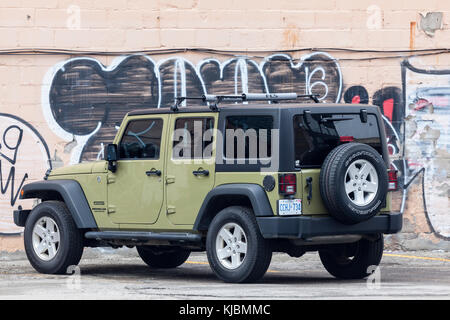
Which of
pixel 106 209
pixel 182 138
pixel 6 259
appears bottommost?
pixel 6 259

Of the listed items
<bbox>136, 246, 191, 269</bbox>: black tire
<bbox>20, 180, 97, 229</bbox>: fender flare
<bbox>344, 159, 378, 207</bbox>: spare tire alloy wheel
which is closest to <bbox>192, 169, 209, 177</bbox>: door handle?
<bbox>344, 159, 378, 207</bbox>: spare tire alloy wheel

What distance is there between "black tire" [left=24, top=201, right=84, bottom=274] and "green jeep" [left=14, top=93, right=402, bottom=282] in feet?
0.04

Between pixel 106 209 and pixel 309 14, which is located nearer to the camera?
pixel 106 209

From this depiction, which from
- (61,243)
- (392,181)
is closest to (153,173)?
(61,243)

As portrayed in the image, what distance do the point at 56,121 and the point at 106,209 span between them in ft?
11.0

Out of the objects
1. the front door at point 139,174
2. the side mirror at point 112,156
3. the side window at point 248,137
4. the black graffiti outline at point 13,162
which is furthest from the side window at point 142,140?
the black graffiti outline at point 13,162

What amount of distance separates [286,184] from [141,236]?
1.96m

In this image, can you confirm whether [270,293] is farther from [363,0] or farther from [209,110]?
[363,0]

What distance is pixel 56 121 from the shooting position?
14203mm

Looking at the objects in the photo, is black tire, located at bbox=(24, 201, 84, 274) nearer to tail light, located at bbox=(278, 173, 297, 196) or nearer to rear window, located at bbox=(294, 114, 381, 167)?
tail light, located at bbox=(278, 173, 297, 196)

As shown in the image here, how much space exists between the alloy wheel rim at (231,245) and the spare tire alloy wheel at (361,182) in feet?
3.73

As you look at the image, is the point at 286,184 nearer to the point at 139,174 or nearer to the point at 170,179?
the point at 170,179

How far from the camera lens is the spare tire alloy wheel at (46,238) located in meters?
11.5
